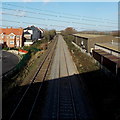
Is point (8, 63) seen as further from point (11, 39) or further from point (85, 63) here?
point (11, 39)

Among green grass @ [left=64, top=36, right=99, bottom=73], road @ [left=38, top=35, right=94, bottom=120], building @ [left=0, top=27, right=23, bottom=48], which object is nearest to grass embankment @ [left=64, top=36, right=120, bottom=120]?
road @ [left=38, top=35, right=94, bottom=120]

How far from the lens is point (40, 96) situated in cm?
904

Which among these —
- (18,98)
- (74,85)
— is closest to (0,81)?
(18,98)

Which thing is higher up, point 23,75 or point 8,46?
point 8,46

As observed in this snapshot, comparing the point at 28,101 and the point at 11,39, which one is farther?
the point at 11,39

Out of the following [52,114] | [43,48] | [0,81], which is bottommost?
[52,114]

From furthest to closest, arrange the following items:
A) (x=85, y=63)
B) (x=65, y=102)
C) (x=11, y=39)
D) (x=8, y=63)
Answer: (x=11, y=39) < (x=8, y=63) < (x=85, y=63) < (x=65, y=102)

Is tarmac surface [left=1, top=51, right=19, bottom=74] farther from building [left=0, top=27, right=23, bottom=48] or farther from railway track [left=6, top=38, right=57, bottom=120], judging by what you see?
building [left=0, top=27, right=23, bottom=48]

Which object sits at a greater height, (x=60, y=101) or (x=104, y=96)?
(x=104, y=96)

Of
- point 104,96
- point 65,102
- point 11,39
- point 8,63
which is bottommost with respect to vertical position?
point 65,102

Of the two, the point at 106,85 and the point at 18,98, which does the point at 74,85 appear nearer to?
the point at 106,85

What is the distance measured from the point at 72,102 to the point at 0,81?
16.9 feet

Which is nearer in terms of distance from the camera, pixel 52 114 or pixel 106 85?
pixel 52 114

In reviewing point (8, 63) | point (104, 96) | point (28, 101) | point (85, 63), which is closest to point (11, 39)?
point (8, 63)
